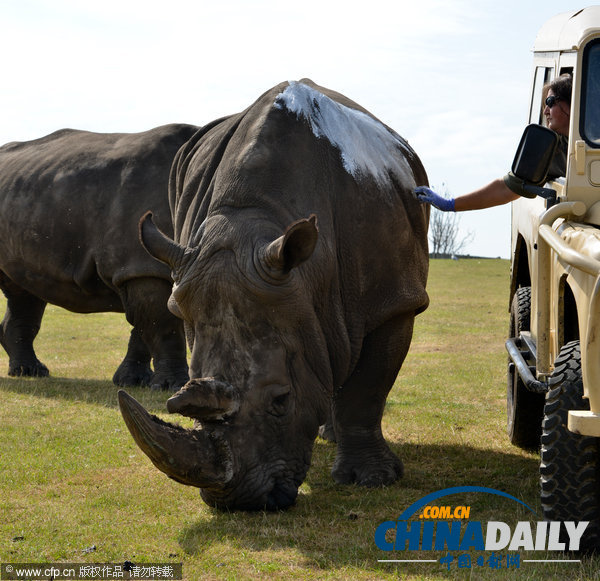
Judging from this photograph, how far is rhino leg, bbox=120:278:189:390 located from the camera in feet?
32.5

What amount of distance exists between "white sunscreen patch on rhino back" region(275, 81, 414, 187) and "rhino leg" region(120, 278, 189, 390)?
4.11 meters

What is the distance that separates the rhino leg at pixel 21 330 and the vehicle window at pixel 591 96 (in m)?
8.24

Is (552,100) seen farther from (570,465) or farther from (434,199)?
(570,465)

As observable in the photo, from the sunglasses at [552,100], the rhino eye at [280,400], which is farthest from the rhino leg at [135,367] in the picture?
the sunglasses at [552,100]

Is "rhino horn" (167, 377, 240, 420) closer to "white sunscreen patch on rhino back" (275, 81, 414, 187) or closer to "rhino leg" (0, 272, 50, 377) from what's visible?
"white sunscreen patch on rhino back" (275, 81, 414, 187)

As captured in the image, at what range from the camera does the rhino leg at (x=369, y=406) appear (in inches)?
241

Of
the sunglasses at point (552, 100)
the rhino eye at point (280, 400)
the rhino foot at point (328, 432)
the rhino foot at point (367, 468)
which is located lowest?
the rhino foot at point (328, 432)

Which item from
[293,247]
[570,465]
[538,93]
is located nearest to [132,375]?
[538,93]

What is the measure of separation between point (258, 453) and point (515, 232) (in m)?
3.53

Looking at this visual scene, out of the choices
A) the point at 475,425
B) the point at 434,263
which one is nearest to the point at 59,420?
the point at 475,425

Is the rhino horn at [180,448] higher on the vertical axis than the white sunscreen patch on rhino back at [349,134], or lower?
lower

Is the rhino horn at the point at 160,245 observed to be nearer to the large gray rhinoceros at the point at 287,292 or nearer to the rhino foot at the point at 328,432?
the large gray rhinoceros at the point at 287,292

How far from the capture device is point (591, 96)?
5.00 meters

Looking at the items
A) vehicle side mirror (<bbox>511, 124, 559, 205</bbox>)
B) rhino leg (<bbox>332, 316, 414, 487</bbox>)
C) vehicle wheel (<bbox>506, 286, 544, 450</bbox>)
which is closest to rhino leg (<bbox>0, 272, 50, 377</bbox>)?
rhino leg (<bbox>332, 316, 414, 487</bbox>)
